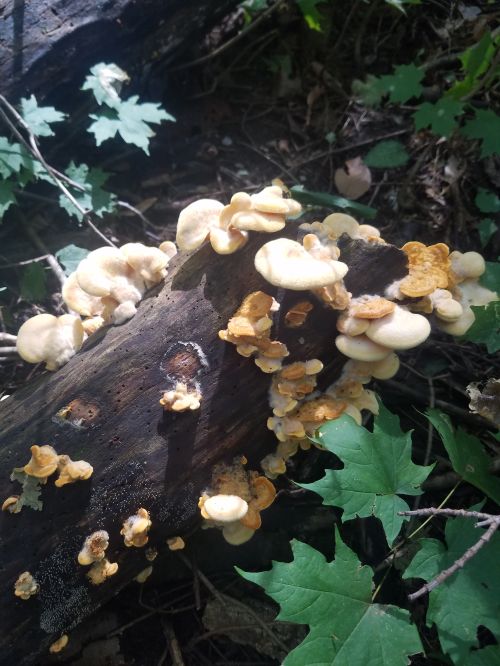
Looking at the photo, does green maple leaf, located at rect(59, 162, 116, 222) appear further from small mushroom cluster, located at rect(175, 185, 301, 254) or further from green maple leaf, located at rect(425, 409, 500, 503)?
green maple leaf, located at rect(425, 409, 500, 503)

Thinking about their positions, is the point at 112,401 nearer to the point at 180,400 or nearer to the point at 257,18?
the point at 180,400

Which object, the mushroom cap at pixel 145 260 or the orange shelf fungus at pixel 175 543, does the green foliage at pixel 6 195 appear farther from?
the orange shelf fungus at pixel 175 543

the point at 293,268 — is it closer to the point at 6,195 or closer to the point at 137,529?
the point at 137,529

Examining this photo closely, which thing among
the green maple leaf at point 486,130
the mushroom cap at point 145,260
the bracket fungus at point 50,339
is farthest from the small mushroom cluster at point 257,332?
the green maple leaf at point 486,130

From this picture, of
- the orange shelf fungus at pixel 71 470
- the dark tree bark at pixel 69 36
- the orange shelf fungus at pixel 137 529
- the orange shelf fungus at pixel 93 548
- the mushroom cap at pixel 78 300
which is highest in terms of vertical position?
the dark tree bark at pixel 69 36

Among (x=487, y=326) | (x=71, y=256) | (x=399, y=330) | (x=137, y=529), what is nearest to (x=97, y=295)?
(x=137, y=529)

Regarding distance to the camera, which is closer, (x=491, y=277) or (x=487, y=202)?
(x=491, y=277)
